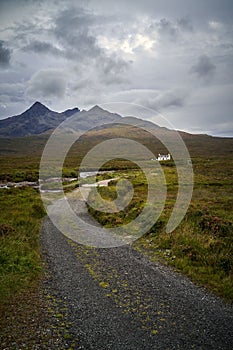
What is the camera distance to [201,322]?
831cm

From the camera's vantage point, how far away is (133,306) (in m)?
9.39

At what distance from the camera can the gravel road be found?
753 centimetres

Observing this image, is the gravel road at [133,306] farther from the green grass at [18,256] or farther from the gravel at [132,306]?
the green grass at [18,256]

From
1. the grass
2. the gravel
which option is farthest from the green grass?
the grass

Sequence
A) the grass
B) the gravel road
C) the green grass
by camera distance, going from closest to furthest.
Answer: the gravel road, the green grass, the grass

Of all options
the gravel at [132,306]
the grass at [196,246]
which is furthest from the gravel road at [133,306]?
the grass at [196,246]

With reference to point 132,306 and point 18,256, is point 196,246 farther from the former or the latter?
point 18,256

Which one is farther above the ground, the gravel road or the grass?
the grass

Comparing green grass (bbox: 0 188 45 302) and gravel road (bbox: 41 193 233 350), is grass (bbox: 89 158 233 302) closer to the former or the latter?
gravel road (bbox: 41 193 233 350)

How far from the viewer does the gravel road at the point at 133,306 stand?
753 cm

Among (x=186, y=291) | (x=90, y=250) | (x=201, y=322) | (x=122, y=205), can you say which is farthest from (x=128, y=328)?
(x=122, y=205)

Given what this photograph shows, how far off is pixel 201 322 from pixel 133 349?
2.40 m

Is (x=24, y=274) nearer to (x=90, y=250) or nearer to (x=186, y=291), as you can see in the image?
(x=90, y=250)

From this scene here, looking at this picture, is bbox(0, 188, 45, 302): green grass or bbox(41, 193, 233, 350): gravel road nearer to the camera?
bbox(41, 193, 233, 350): gravel road
